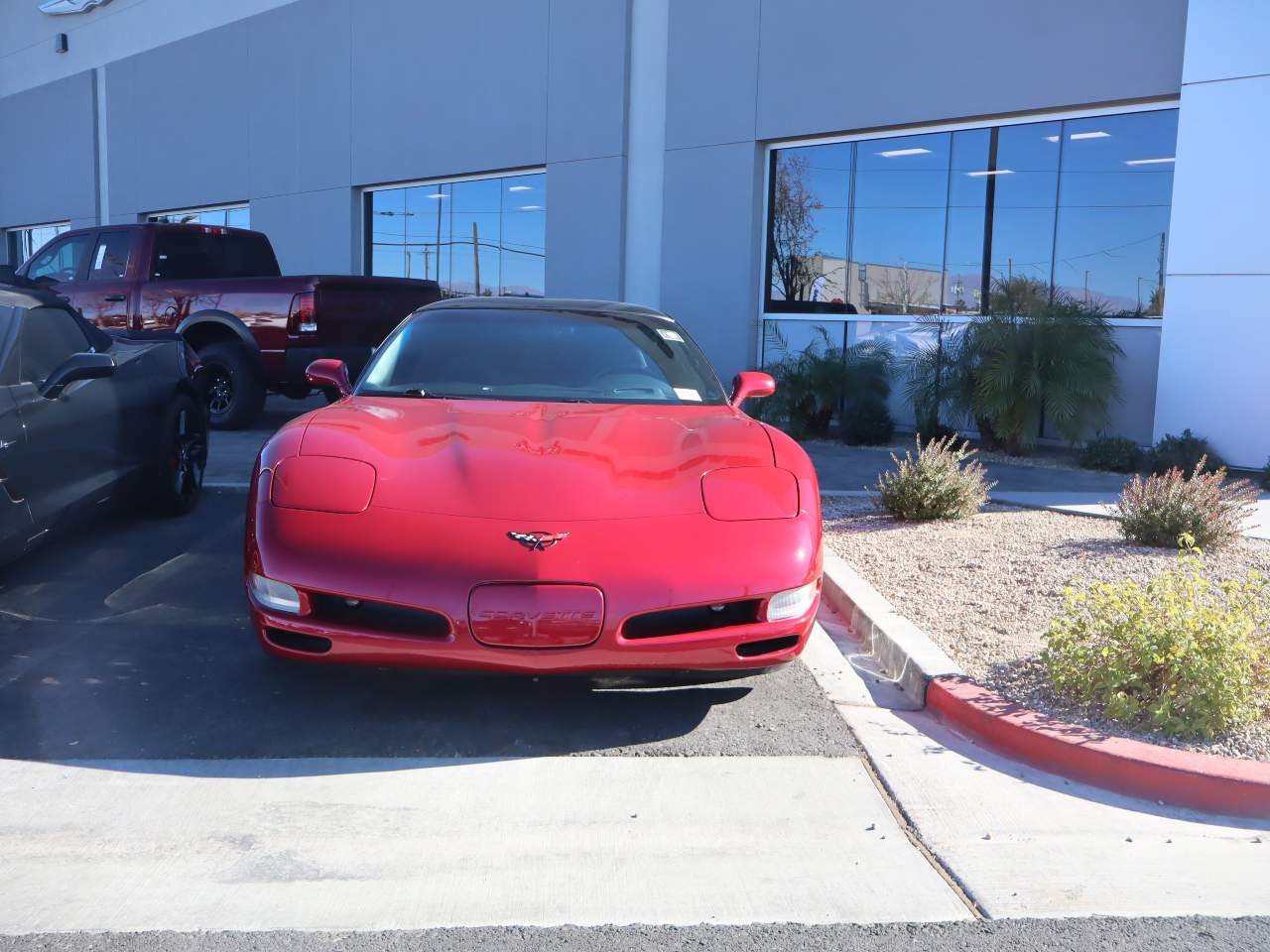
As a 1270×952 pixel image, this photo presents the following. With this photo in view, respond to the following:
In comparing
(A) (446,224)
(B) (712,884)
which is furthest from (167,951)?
(A) (446,224)

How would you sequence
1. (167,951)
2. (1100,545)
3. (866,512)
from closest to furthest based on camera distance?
(167,951), (1100,545), (866,512)

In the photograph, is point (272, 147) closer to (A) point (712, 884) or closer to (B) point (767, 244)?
(B) point (767, 244)

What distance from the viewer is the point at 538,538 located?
3709mm

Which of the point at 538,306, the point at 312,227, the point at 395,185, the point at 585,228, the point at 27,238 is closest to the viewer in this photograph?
the point at 538,306

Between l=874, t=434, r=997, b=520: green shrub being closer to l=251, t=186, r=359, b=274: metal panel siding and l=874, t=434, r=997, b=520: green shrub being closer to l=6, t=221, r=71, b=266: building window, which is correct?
l=251, t=186, r=359, b=274: metal panel siding

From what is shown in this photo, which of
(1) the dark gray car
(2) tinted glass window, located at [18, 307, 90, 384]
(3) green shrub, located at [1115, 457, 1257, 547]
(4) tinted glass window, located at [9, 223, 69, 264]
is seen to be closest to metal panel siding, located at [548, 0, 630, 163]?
(1) the dark gray car

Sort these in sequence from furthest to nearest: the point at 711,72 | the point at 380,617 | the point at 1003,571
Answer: the point at 711,72
the point at 1003,571
the point at 380,617

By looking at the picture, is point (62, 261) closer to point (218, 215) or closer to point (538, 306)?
point (538, 306)

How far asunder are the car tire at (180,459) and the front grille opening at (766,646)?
4.37m

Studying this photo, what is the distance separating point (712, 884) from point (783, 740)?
105 centimetres

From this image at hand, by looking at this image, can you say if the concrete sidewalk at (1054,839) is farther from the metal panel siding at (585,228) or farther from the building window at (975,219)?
the metal panel siding at (585,228)

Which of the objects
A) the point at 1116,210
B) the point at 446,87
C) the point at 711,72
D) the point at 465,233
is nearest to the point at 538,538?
the point at 1116,210

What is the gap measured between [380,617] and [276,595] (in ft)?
1.21

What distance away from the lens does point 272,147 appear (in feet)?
64.4
